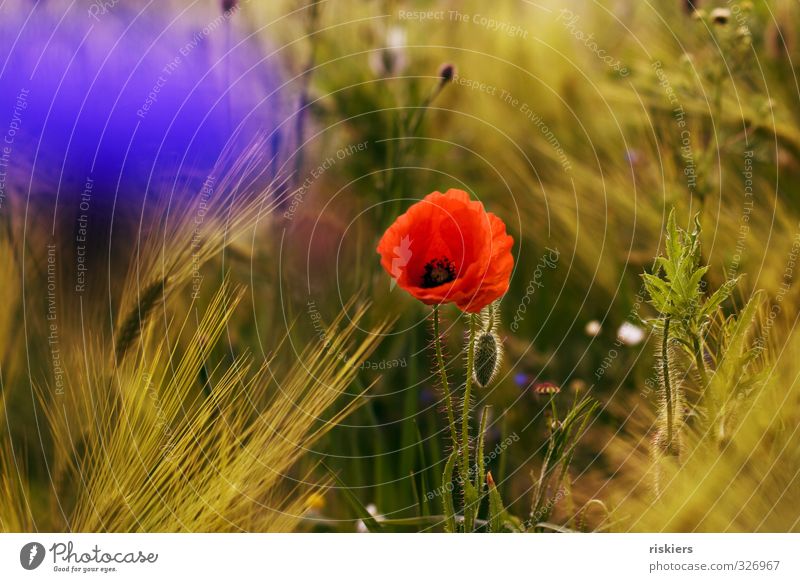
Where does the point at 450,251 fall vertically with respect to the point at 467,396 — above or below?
above

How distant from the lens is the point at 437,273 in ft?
2.46

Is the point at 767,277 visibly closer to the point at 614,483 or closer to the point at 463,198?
the point at 614,483

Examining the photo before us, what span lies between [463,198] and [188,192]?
271 mm

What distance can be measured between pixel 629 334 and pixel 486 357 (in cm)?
21

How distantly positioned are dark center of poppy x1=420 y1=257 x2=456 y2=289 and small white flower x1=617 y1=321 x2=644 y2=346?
25 cm

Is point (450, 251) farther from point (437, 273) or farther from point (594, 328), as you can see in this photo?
point (594, 328)

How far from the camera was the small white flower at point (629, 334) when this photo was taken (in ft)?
2.98

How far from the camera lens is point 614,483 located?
876mm

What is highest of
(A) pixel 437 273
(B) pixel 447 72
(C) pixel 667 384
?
(B) pixel 447 72

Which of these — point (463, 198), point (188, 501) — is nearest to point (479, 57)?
point (463, 198)

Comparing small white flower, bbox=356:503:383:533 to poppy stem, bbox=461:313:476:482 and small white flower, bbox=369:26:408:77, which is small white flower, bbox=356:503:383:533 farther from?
small white flower, bbox=369:26:408:77

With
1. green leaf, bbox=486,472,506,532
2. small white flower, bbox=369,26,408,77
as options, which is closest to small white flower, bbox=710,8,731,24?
small white flower, bbox=369,26,408,77

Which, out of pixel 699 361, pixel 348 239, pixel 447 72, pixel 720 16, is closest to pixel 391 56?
pixel 447 72

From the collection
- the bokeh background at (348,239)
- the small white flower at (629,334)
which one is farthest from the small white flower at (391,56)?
the small white flower at (629,334)
